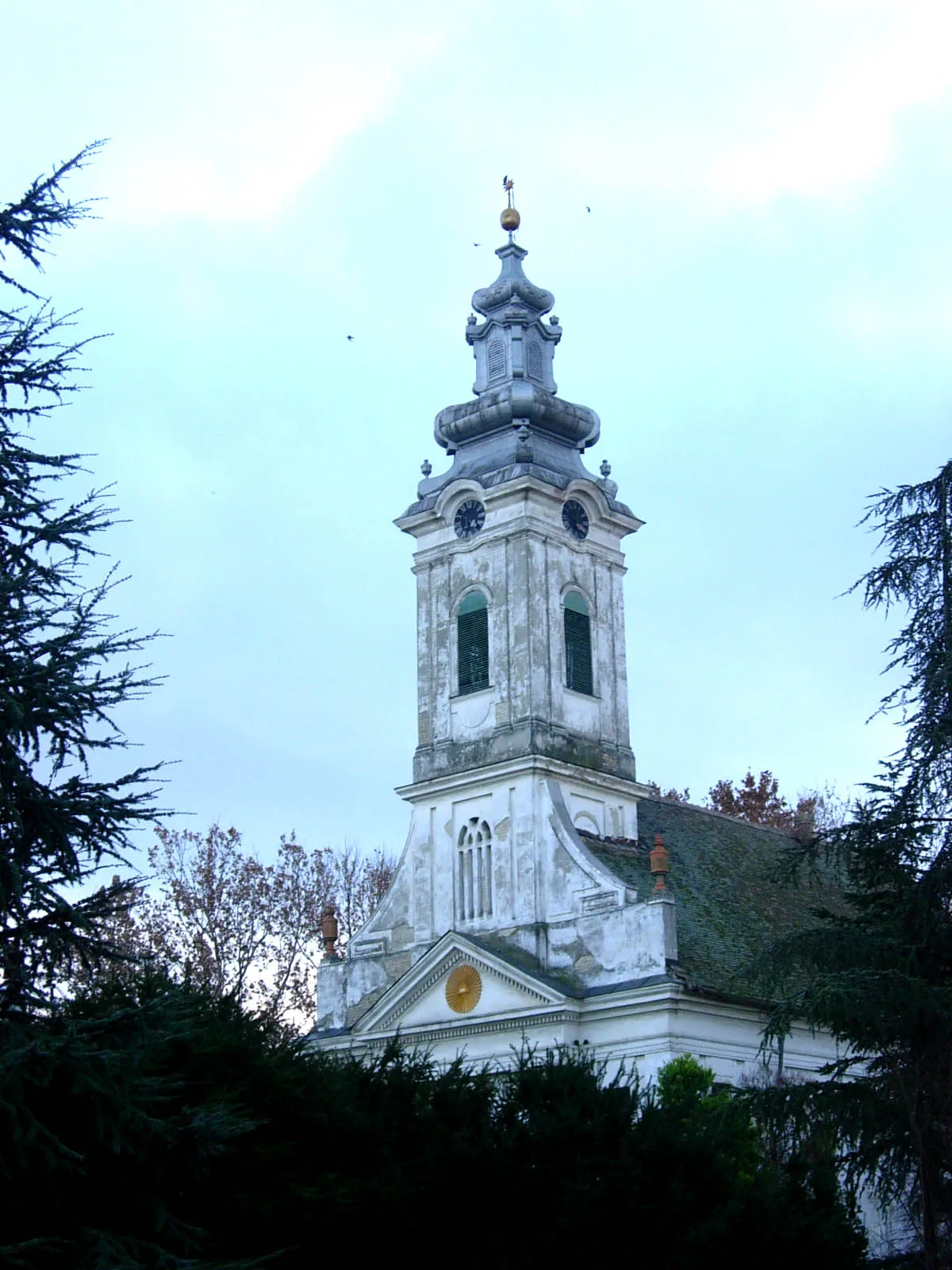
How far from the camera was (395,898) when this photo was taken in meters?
44.8

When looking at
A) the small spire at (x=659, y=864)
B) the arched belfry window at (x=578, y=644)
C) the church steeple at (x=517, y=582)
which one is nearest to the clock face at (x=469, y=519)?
the church steeple at (x=517, y=582)

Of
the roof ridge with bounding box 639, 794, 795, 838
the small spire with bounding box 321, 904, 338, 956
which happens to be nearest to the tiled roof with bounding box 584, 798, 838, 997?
the roof ridge with bounding box 639, 794, 795, 838

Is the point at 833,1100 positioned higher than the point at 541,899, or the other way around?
the point at 541,899

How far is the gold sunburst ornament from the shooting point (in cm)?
4106

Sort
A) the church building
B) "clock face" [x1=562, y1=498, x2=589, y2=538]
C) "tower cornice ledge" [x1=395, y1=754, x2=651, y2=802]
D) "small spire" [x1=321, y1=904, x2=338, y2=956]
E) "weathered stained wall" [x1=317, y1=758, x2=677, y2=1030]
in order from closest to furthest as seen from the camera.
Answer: the church building, "weathered stained wall" [x1=317, y1=758, x2=677, y2=1030], "tower cornice ledge" [x1=395, y1=754, x2=651, y2=802], "clock face" [x1=562, y1=498, x2=589, y2=538], "small spire" [x1=321, y1=904, x2=338, y2=956]

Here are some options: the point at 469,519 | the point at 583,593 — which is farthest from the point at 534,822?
the point at 469,519

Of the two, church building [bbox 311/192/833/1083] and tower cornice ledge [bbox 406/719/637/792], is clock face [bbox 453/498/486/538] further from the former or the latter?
tower cornice ledge [bbox 406/719/637/792]

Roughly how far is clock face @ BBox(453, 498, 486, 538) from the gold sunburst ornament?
10.5 metres

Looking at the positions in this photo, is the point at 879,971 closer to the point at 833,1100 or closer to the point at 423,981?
the point at 833,1100

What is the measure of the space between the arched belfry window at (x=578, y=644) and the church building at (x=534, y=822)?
53 millimetres

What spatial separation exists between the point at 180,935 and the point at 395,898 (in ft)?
27.3

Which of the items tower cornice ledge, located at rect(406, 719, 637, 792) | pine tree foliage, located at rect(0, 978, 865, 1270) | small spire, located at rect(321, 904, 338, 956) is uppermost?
tower cornice ledge, located at rect(406, 719, 637, 792)

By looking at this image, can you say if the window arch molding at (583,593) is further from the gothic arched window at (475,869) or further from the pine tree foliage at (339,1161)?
the pine tree foliage at (339,1161)

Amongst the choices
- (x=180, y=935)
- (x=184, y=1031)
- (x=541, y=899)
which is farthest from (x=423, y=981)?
(x=184, y=1031)
